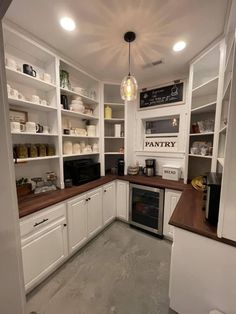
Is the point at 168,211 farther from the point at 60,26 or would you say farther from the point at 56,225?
the point at 60,26

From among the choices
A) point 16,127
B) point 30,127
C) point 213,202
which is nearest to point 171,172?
point 213,202

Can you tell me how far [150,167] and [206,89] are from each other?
148 cm

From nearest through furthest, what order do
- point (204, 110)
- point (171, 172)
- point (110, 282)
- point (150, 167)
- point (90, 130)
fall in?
point (110, 282), point (204, 110), point (171, 172), point (90, 130), point (150, 167)

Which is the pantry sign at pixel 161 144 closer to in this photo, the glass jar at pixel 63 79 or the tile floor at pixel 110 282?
the tile floor at pixel 110 282

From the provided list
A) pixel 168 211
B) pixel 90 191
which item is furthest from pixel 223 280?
pixel 90 191

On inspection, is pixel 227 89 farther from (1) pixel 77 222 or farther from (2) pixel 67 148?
(1) pixel 77 222

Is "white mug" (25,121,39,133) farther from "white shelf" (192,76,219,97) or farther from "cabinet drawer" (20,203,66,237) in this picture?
"white shelf" (192,76,219,97)

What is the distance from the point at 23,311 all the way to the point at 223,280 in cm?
125

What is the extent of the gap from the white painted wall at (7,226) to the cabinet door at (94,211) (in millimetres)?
1387

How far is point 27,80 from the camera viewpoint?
1.68 meters

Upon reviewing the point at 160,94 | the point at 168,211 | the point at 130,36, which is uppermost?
the point at 130,36

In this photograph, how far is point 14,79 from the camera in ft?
5.42


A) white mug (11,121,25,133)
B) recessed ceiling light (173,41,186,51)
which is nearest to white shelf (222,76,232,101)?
recessed ceiling light (173,41,186,51)

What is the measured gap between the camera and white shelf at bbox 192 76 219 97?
1830mm
